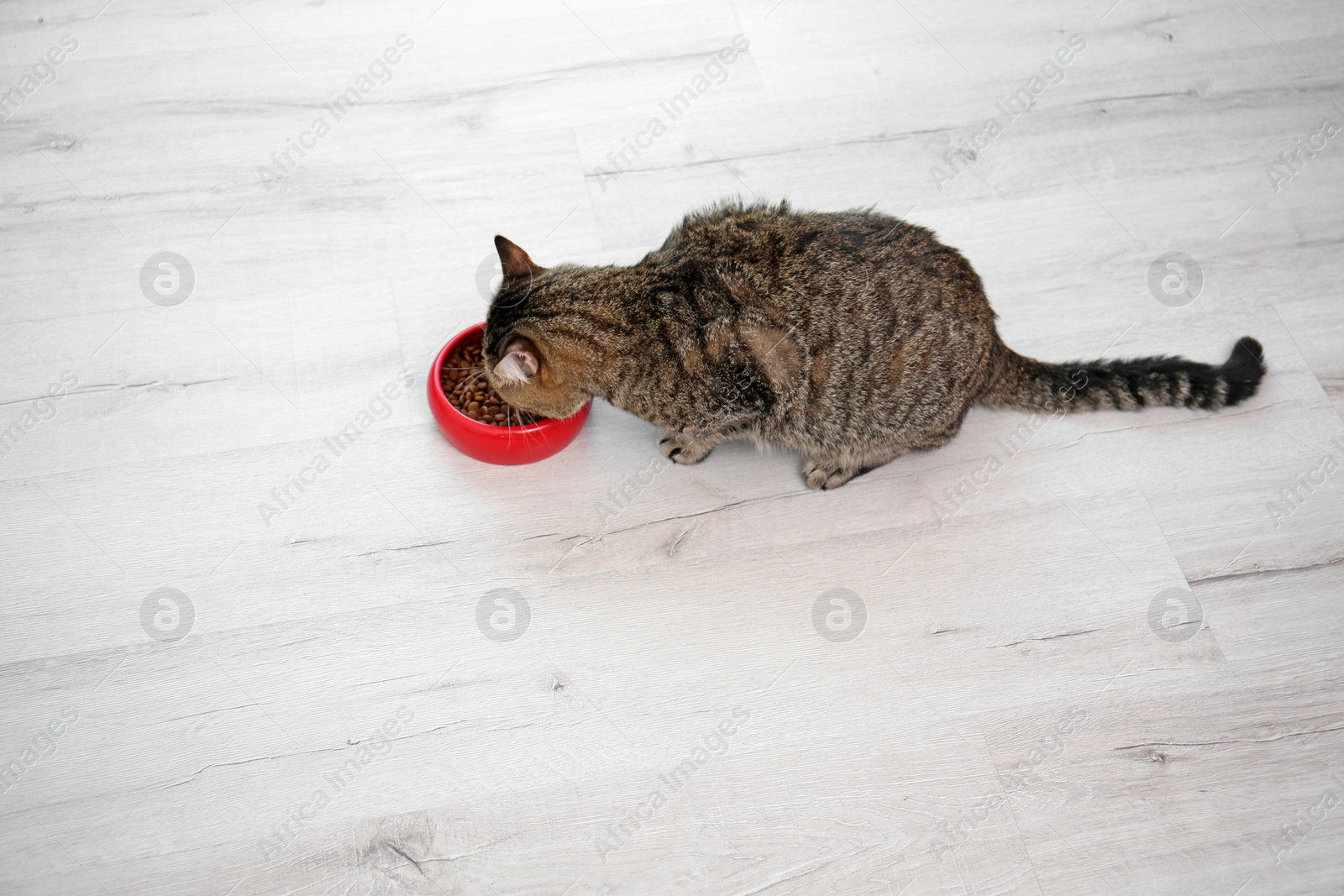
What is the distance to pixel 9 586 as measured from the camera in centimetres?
190

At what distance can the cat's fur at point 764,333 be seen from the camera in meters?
1.79

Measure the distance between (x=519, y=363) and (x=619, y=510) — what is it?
47 centimetres

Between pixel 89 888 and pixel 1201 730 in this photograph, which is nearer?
pixel 89 888

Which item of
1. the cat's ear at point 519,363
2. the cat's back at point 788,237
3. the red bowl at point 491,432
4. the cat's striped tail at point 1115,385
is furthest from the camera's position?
the cat's striped tail at point 1115,385

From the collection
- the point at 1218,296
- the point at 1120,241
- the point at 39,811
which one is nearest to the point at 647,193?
the point at 1120,241

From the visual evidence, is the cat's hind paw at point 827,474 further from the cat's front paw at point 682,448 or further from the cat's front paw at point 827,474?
the cat's front paw at point 682,448

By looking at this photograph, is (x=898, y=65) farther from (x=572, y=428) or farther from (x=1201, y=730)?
(x=1201, y=730)

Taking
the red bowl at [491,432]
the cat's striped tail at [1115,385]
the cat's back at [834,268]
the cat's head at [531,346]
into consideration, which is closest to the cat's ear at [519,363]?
the cat's head at [531,346]

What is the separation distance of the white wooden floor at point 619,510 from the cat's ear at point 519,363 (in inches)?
14.6

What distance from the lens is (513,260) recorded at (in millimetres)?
1862

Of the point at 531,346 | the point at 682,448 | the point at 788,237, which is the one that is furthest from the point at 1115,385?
the point at 531,346

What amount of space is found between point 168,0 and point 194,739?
2.10 m

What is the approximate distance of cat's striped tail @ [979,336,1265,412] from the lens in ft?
6.75

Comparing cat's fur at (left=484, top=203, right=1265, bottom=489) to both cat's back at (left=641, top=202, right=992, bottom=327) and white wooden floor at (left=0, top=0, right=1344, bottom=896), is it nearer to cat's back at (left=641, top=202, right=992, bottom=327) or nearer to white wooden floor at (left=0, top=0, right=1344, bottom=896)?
cat's back at (left=641, top=202, right=992, bottom=327)
